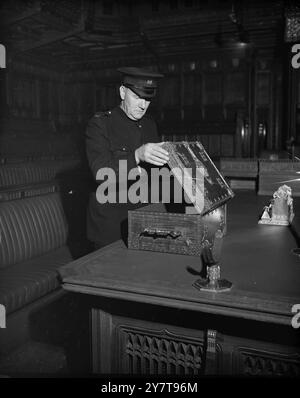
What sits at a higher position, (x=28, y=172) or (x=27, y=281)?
(x=28, y=172)

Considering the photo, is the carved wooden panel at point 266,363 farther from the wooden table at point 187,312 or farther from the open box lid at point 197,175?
the open box lid at point 197,175

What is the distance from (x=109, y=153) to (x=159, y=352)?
45.7 inches

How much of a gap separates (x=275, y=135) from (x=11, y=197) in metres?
7.56

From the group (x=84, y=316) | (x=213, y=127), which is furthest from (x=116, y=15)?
(x=84, y=316)

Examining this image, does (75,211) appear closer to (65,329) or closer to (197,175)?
(65,329)

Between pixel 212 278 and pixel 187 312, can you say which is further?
pixel 187 312

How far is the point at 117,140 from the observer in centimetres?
248

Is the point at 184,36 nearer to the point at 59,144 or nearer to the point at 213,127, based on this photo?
the point at 213,127

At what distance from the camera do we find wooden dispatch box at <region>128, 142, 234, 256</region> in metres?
1.52

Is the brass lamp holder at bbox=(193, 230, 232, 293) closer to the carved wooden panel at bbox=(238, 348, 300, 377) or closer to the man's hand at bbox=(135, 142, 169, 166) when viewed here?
the carved wooden panel at bbox=(238, 348, 300, 377)

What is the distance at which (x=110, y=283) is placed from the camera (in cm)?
128

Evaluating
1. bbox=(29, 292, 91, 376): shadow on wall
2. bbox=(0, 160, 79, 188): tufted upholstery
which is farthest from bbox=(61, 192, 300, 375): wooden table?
bbox=(0, 160, 79, 188): tufted upholstery

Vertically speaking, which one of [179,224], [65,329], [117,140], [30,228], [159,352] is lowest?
[65,329]

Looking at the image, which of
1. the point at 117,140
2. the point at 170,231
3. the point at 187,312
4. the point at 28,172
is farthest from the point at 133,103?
the point at 28,172
